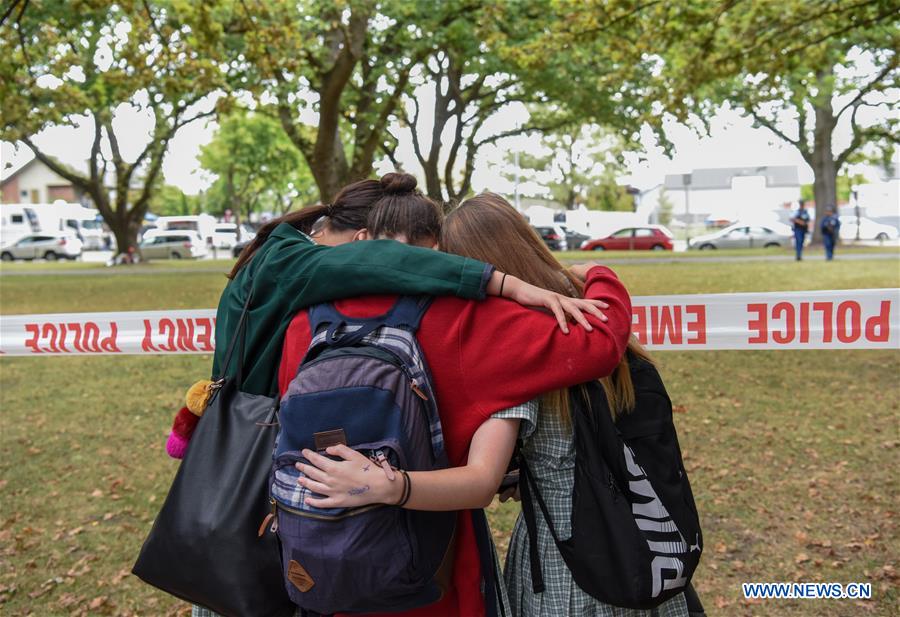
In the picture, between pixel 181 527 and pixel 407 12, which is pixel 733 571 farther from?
pixel 407 12

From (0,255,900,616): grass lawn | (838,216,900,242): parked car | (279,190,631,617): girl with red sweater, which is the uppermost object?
(279,190,631,617): girl with red sweater

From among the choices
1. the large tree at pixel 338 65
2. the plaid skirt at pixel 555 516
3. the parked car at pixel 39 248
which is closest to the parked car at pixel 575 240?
the large tree at pixel 338 65

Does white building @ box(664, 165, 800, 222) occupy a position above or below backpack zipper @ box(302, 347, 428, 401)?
above

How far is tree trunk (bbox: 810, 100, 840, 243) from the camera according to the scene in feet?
96.9

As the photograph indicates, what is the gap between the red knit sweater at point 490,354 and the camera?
163 cm

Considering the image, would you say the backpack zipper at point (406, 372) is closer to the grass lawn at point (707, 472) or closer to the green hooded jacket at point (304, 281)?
the green hooded jacket at point (304, 281)

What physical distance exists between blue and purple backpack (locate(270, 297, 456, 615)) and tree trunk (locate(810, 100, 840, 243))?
103 ft

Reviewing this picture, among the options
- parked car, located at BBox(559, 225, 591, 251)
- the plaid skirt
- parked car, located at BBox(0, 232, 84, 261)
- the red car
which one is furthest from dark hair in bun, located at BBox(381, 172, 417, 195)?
parked car, located at BBox(0, 232, 84, 261)

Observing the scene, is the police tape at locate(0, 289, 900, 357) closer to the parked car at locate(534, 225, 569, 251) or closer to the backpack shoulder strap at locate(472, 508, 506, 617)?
the backpack shoulder strap at locate(472, 508, 506, 617)

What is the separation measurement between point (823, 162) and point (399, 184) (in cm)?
3178

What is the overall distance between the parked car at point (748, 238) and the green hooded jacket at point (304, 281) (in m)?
37.6

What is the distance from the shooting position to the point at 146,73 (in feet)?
31.5

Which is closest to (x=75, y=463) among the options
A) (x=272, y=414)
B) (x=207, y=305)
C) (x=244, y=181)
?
(x=272, y=414)

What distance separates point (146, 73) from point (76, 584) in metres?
7.04
